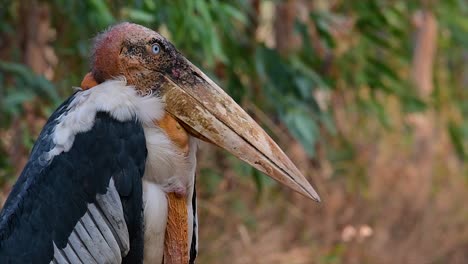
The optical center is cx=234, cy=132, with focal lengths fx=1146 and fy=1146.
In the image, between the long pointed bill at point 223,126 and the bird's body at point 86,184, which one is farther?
the long pointed bill at point 223,126

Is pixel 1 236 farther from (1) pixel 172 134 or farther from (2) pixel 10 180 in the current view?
(2) pixel 10 180

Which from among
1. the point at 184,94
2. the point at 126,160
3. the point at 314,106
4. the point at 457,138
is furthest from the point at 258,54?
the point at 126,160

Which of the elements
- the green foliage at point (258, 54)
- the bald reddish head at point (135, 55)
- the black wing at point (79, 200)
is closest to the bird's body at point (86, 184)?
the black wing at point (79, 200)

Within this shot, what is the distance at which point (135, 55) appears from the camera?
12.1 ft

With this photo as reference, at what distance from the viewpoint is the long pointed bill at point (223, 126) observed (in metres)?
3.69

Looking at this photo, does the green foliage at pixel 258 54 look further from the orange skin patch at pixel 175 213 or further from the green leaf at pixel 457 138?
the orange skin patch at pixel 175 213

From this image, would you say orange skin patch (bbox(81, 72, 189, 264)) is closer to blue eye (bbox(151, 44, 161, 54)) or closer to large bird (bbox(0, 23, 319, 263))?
large bird (bbox(0, 23, 319, 263))

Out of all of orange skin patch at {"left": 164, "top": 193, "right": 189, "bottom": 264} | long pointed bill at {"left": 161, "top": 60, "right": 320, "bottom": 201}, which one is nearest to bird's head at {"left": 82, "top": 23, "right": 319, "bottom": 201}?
long pointed bill at {"left": 161, "top": 60, "right": 320, "bottom": 201}

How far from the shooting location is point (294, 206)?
282 inches

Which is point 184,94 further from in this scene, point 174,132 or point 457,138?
point 457,138

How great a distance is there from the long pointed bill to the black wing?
8.2 inches

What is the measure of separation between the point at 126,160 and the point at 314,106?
9.18ft

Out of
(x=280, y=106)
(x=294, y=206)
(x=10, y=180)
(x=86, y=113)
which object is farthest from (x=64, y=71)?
(x=86, y=113)

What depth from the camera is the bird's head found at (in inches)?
145
